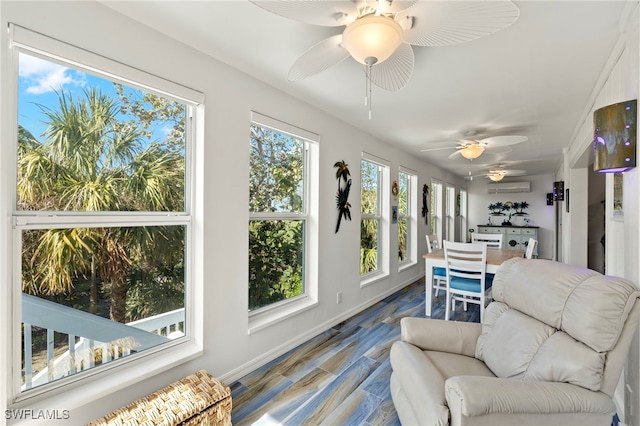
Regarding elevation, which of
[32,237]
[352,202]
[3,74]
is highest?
[3,74]

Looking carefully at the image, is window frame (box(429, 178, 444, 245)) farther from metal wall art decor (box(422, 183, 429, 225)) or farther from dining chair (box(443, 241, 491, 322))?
dining chair (box(443, 241, 491, 322))

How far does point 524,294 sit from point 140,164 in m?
Answer: 2.49

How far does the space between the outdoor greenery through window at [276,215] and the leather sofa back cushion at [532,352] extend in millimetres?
1763

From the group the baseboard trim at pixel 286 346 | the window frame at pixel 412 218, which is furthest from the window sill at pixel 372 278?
the window frame at pixel 412 218

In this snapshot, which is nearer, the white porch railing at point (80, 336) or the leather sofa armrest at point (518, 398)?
the leather sofa armrest at point (518, 398)

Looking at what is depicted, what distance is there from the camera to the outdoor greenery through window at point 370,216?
13.4 ft

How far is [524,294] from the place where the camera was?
67.9 inches

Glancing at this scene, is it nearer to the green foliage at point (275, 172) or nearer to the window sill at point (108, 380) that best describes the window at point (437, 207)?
the green foliage at point (275, 172)

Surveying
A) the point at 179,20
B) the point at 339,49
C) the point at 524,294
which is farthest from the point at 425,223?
the point at 179,20

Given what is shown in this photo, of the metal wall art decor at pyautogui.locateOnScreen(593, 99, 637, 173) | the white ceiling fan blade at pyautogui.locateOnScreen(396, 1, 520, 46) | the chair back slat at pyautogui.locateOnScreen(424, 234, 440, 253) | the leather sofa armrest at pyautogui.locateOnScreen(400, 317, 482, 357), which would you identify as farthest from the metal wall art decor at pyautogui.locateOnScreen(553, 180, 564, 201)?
the white ceiling fan blade at pyautogui.locateOnScreen(396, 1, 520, 46)

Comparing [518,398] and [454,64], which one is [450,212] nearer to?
[454,64]

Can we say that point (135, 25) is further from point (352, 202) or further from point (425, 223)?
point (425, 223)

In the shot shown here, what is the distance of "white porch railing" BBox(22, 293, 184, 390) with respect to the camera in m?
1.44

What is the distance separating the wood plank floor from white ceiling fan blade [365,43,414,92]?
2.14m
